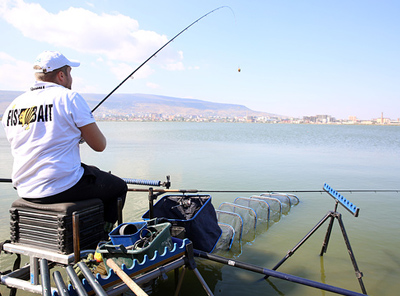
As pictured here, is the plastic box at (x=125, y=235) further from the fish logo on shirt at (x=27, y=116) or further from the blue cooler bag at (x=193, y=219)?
the fish logo on shirt at (x=27, y=116)

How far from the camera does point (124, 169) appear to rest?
12.9 m

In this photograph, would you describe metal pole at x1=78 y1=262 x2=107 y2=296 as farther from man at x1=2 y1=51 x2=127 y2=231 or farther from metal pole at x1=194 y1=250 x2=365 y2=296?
metal pole at x1=194 y1=250 x2=365 y2=296

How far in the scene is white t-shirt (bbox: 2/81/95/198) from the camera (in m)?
2.34

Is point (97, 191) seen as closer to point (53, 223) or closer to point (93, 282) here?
point (53, 223)

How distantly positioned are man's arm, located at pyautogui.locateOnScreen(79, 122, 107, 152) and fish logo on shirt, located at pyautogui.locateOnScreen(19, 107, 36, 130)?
0.35 m

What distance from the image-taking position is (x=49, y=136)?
233 cm

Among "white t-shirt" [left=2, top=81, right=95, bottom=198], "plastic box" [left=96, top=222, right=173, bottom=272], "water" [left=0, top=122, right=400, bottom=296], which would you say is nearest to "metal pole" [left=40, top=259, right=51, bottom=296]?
"plastic box" [left=96, top=222, right=173, bottom=272]

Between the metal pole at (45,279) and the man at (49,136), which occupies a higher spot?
the man at (49,136)

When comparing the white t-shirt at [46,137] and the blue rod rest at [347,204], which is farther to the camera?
the blue rod rest at [347,204]

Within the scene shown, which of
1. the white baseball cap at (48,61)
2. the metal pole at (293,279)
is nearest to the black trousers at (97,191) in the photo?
the white baseball cap at (48,61)

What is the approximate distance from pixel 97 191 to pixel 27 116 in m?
0.80

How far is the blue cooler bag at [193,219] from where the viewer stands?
3363 mm

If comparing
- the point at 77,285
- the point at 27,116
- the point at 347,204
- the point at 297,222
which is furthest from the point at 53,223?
the point at 297,222

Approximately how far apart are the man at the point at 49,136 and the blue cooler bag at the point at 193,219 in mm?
1194
